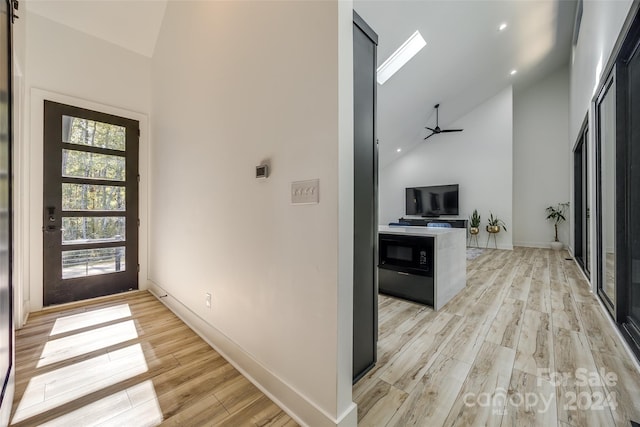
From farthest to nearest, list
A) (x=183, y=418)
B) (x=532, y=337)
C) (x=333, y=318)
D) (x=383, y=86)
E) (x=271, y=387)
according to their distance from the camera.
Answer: (x=383, y=86) < (x=532, y=337) < (x=271, y=387) < (x=183, y=418) < (x=333, y=318)

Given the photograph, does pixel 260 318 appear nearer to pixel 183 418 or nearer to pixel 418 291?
pixel 183 418

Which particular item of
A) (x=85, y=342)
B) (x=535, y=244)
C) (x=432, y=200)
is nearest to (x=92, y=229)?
(x=85, y=342)

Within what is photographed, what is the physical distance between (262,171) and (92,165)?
287 centimetres

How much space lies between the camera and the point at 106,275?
3.19 metres

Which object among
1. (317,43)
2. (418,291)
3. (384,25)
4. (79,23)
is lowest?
(418,291)

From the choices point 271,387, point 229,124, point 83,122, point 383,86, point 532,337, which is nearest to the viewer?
point 271,387

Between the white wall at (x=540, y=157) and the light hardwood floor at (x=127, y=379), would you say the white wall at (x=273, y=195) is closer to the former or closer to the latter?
the light hardwood floor at (x=127, y=379)

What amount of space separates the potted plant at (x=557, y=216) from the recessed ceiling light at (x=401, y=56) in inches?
220

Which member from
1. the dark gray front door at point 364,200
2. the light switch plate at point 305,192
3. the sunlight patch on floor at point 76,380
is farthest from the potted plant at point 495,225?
the sunlight patch on floor at point 76,380

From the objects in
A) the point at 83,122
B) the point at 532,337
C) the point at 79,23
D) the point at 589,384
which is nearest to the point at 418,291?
the point at 532,337

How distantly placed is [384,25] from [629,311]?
163 inches

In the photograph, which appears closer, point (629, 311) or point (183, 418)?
point (183, 418)

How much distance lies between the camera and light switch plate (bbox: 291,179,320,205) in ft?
4.02

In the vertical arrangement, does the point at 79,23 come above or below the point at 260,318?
above
